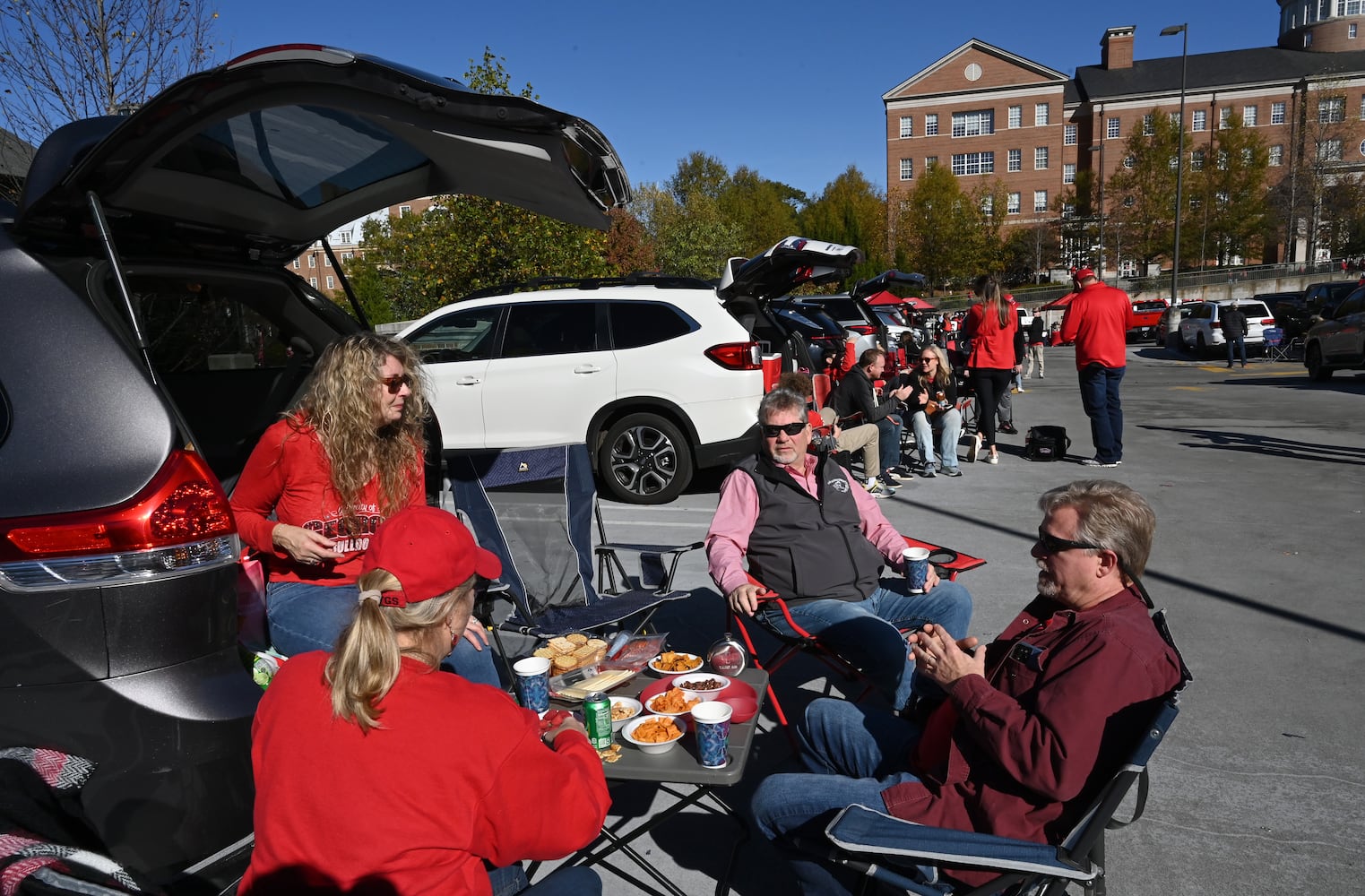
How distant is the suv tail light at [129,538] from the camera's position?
2002 millimetres

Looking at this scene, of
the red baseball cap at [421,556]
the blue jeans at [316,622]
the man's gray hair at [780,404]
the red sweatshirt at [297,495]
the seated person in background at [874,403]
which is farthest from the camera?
the seated person in background at [874,403]

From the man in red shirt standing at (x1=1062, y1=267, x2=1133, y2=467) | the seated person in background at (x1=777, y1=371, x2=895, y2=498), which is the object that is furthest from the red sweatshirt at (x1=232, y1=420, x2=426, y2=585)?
the man in red shirt standing at (x1=1062, y1=267, x2=1133, y2=467)

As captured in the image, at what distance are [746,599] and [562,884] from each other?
172 cm

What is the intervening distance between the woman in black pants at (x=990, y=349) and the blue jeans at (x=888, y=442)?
150 cm

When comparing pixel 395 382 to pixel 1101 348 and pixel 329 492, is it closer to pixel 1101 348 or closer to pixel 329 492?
pixel 329 492

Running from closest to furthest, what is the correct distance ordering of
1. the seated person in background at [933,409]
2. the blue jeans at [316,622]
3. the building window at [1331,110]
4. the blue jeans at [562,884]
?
the blue jeans at [562,884] < the blue jeans at [316,622] < the seated person in background at [933,409] < the building window at [1331,110]

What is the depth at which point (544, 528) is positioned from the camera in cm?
467

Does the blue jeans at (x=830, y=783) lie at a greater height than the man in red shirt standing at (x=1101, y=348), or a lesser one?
lesser

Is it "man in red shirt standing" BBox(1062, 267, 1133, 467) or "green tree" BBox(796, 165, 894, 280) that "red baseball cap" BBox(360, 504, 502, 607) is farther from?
"green tree" BBox(796, 165, 894, 280)

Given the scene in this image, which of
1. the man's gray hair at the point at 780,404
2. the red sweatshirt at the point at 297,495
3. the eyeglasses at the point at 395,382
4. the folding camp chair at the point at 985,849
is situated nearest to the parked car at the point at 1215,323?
the man's gray hair at the point at 780,404

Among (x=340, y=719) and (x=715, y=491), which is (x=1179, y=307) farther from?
(x=340, y=719)

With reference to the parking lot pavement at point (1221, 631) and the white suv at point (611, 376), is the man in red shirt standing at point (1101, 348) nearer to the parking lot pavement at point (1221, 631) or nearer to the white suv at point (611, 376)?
the parking lot pavement at point (1221, 631)

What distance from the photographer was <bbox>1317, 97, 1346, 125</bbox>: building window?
170 feet

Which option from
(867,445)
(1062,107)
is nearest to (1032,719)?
(867,445)
